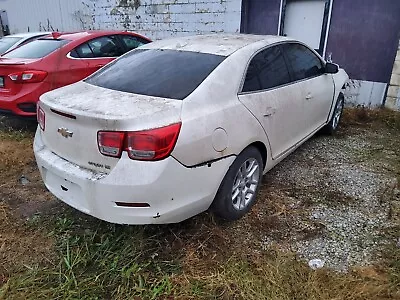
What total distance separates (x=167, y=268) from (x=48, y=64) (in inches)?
151

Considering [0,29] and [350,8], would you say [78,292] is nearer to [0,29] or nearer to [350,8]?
[350,8]

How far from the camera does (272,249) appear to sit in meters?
2.69

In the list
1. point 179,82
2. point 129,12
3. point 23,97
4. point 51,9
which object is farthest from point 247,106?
point 51,9

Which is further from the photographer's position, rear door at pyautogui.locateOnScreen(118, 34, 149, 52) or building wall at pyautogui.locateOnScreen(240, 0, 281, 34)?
building wall at pyautogui.locateOnScreen(240, 0, 281, 34)

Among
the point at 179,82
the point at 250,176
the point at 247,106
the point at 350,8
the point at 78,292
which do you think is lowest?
the point at 78,292

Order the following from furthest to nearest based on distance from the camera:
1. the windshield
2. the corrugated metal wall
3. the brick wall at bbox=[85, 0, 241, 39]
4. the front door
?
the corrugated metal wall < the brick wall at bbox=[85, 0, 241, 39] < the windshield < the front door

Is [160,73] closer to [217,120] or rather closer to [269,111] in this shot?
[217,120]

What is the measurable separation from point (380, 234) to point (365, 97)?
4.63 meters

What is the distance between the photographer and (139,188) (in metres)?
2.20

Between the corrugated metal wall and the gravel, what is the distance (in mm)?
9715

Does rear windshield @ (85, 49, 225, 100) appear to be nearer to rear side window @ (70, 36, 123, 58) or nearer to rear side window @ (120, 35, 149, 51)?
rear side window @ (70, 36, 123, 58)

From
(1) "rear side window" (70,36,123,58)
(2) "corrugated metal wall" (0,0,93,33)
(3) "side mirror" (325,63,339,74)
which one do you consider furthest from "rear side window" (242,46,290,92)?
(2) "corrugated metal wall" (0,0,93,33)

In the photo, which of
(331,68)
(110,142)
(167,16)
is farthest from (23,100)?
(167,16)

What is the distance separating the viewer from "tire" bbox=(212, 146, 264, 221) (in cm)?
275
